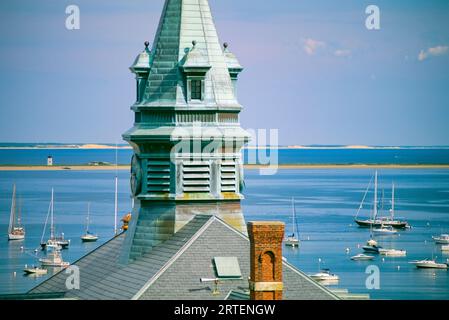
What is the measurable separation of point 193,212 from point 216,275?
5.16 meters

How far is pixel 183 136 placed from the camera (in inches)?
1937

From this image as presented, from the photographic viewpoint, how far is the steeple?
49.4 metres

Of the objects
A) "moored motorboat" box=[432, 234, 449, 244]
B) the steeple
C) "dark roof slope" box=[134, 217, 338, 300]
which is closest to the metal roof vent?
"dark roof slope" box=[134, 217, 338, 300]

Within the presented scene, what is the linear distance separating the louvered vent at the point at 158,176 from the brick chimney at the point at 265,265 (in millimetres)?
8355

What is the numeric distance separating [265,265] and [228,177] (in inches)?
328

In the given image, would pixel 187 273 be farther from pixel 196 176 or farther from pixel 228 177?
pixel 228 177

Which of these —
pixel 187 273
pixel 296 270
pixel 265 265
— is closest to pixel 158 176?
pixel 187 273

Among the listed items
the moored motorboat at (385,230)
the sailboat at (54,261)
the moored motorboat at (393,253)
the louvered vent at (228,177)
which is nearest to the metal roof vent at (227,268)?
the louvered vent at (228,177)

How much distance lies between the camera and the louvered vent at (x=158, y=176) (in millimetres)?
49781

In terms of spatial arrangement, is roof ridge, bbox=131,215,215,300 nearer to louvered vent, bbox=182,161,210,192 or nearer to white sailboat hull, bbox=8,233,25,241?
louvered vent, bbox=182,161,210,192

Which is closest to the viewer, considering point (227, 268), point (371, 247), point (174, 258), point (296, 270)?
point (227, 268)

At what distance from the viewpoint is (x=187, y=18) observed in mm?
50469
